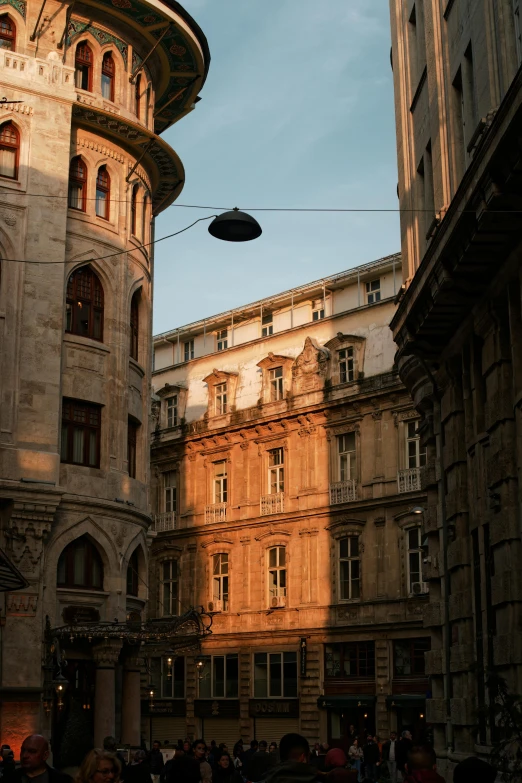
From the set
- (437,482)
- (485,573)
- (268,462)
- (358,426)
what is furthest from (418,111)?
(268,462)

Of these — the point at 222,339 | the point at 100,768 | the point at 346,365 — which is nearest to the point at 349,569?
the point at 346,365

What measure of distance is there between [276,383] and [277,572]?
895 cm

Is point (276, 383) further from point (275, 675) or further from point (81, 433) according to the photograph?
point (81, 433)

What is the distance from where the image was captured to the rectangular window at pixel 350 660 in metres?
48.2

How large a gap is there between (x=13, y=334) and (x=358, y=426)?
2242 cm

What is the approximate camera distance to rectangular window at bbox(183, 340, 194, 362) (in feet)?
213

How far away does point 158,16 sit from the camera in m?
34.5

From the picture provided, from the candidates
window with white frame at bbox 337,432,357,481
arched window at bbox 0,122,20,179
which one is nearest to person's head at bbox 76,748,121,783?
arched window at bbox 0,122,20,179

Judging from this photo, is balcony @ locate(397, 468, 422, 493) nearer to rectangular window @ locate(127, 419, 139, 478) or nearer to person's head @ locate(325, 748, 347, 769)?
rectangular window @ locate(127, 419, 139, 478)

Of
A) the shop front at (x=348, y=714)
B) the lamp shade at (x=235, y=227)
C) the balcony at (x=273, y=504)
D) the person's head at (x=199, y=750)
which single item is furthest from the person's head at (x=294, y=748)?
the balcony at (x=273, y=504)

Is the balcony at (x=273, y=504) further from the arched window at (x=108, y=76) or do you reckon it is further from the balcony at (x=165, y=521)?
the arched window at (x=108, y=76)

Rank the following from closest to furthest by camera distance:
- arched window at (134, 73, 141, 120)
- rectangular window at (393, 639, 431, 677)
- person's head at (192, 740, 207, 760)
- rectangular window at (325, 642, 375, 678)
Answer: person's head at (192, 740, 207, 760) → arched window at (134, 73, 141, 120) → rectangular window at (393, 639, 431, 677) → rectangular window at (325, 642, 375, 678)

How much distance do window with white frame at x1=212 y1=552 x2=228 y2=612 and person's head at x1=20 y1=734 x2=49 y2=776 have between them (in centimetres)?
4768

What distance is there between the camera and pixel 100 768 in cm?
741
